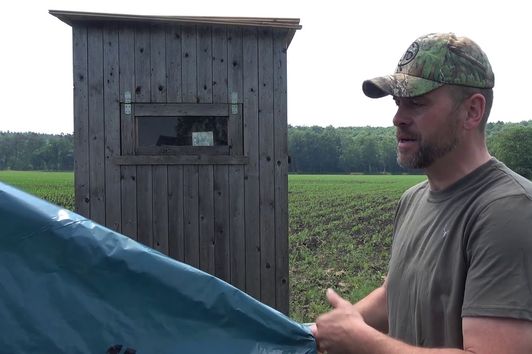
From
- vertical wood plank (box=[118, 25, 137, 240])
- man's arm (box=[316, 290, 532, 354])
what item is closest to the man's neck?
man's arm (box=[316, 290, 532, 354])

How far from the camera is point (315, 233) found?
16.8 meters

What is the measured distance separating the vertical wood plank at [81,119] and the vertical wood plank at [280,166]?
1.63 m

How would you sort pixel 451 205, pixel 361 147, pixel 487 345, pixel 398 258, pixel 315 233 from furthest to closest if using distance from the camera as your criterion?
1. pixel 361 147
2. pixel 315 233
3. pixel 398 258
4. pixel 451 205
5. pixel 487 345

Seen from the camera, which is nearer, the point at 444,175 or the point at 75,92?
the point at 444,175

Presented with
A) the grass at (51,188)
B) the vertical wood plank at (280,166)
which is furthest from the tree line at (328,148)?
the vertical wood plank at (280,166)

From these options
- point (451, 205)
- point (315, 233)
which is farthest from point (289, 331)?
point (315, 233)

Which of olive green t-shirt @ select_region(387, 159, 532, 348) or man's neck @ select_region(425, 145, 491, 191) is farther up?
man's neck @ select_region(425, 145, 491, 191)

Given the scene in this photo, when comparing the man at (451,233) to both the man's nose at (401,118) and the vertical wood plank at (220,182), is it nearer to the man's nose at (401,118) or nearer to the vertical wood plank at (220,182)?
the man's nose at (401,118)

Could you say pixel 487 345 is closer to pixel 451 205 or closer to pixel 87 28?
pixel 451 205

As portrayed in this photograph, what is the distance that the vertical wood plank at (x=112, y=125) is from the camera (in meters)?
5.15

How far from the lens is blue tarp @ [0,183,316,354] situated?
70.3 inches

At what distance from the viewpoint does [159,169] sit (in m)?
5.24

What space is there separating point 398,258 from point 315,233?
48.6 feet

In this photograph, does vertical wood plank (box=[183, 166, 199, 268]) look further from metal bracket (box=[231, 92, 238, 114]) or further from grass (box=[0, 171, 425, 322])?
grass (box=[0, 171, 425, 322])
